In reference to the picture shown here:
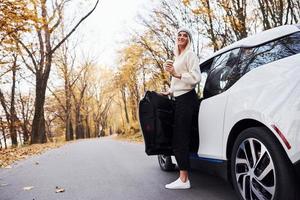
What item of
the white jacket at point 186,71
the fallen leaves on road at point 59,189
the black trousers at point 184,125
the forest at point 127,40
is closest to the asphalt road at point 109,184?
the fallen leaves on road at point 59,189

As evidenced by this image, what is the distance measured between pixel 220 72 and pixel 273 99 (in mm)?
1237

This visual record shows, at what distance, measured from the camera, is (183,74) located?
3.96 m

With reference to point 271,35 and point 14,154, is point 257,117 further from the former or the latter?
point 14,154

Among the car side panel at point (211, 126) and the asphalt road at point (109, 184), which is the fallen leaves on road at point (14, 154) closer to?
the asphalt road at point (109, 184)

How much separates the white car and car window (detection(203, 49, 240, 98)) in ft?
0.04

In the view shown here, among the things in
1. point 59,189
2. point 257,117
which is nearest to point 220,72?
point 257,117

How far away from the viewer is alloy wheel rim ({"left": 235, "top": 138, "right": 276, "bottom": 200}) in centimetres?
256

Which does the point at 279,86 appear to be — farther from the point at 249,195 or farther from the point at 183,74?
the point at 183,74

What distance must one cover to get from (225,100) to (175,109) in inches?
36.8

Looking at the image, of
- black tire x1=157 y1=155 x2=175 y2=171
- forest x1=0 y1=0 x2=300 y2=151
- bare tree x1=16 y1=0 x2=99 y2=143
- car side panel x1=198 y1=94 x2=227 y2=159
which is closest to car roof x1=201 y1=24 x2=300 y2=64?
car side panel x1=198 y1=94 x2=227 y2=159

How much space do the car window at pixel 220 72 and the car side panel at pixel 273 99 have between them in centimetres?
37

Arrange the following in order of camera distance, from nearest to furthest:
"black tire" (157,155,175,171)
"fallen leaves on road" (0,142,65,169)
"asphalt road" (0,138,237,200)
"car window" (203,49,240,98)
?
"car window" (203,49,240,98)
"asphalt road" (0,138,237,200)
"black tire" (157,155,175,171)
"fallen leaves on road" (0,142,65,169)

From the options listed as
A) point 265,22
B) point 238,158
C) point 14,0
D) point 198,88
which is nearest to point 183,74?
point 198,88

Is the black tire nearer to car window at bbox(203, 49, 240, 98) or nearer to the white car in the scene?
the white car
